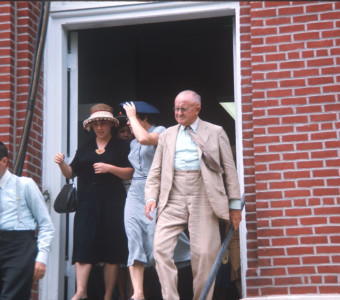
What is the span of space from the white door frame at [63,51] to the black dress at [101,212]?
0.67 m

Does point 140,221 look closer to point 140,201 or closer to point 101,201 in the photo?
point 140,201

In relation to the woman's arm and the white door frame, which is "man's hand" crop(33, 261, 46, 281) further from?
the white door frame

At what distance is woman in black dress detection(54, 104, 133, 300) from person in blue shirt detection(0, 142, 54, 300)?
1160 mm

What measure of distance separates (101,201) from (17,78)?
1.64 meters

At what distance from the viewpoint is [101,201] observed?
21.8 feet

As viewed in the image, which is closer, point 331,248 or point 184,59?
point 331,248

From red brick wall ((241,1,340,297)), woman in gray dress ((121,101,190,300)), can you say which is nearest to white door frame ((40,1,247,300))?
red brick wall ((241,1,340,297))

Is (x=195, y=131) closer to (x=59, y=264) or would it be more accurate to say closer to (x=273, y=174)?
(x=273, y=174)

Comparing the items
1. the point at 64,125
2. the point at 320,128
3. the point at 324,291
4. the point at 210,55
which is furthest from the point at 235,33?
the point at 210,55

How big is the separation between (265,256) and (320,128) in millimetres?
1242

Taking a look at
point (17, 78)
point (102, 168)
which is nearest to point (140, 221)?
→ point (102, 168)

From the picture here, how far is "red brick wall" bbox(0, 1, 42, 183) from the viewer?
23.5 feet

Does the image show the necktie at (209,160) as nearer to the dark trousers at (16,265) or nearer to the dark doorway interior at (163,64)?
the dark trousers at (16,265)

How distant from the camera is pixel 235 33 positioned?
23.9 ft
